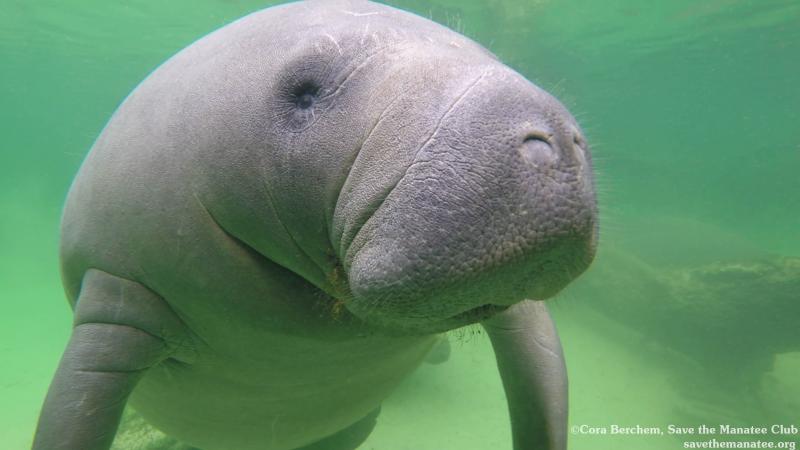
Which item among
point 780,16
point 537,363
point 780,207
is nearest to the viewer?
point 537,363

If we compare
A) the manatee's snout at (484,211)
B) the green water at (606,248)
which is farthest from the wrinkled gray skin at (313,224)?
the green water at (606,248)

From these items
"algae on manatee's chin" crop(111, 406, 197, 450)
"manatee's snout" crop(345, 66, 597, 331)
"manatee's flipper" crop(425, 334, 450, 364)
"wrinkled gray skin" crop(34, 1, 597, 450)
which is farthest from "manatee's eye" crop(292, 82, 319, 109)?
"manatee's flipper" crop(425, 334, 450, 364)

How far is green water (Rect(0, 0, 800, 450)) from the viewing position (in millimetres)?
6582

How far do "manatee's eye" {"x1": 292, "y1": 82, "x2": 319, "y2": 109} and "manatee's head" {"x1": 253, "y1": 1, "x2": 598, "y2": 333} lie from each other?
0.15 feet

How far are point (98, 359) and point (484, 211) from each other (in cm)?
167

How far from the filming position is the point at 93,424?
2.04 meters

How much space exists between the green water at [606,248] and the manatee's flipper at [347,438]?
0.98 meters

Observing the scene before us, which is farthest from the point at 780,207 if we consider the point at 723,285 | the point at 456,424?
the point at 456,424

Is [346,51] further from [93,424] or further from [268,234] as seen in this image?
[93,424]

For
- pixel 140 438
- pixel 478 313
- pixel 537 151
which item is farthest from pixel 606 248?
pixel 537 151

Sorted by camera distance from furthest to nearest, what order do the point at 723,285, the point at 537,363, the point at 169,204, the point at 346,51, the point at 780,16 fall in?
the point at 780,16 → the point at 723,285 → the point at 537,363 → the point at 169,204 → the point at 346,51

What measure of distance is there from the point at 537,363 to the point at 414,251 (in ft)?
5.25

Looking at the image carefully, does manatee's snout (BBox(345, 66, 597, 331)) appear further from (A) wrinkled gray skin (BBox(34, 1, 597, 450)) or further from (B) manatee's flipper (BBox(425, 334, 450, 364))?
(B) manatee's flipper (BBox(425, 334, 450, 364))

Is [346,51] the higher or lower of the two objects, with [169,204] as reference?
higher
